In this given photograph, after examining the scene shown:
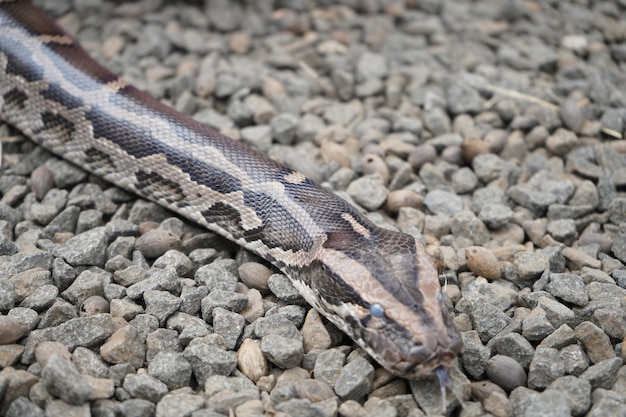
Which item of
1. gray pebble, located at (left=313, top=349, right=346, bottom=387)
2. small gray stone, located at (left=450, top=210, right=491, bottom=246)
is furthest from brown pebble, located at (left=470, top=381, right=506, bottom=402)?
small gray stone, located at (left=450, top=210, right=491, bottom=246)

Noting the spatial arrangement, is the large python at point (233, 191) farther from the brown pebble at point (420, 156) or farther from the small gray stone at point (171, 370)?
the brown pebble at point (420, 156)

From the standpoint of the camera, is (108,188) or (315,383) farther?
(108,188)

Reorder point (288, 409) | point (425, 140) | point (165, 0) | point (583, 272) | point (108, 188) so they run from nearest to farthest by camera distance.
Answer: point (288, 409) < point (583, 272) < point (108, 188) < point (425, 140) < point (165, 0)

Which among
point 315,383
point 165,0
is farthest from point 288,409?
point 165,0

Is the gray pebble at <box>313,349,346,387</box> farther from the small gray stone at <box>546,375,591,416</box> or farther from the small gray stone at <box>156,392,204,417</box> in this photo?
the small gray stone at <box>546,375,591,416</box>

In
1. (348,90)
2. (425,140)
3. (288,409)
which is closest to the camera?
(288,409)

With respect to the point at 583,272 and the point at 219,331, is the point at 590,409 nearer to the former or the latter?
the point at 583,272

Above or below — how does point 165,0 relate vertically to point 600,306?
above
